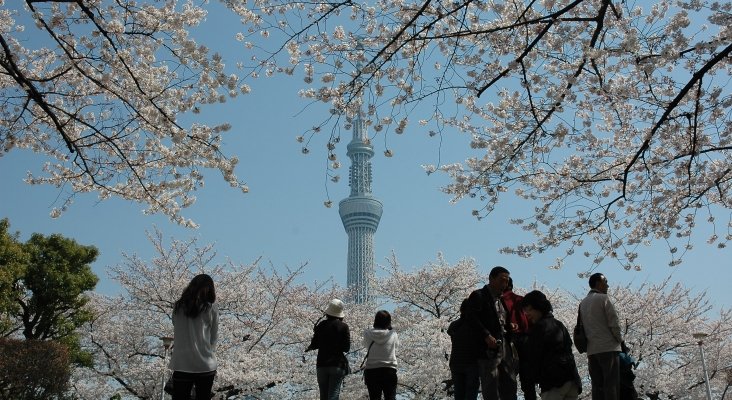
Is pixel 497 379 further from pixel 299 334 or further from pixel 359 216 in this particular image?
pixel 359 216

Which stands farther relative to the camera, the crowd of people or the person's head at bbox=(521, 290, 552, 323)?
the person's head at bbox=(521, 290, 552, 323)

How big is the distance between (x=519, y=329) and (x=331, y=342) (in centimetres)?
149

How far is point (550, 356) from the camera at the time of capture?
384 centimetres

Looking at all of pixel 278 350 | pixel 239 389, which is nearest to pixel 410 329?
pixel 278 350

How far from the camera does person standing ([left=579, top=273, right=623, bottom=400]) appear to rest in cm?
412

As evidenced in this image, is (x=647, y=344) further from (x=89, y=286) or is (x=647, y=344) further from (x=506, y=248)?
(x=89, y=286)

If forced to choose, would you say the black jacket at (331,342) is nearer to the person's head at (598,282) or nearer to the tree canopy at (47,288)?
the person's head at (598,282)

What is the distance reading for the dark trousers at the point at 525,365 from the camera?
403 cm

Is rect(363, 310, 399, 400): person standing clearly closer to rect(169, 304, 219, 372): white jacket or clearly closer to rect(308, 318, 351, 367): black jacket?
rect(308, 318, 351, 367): black jacket

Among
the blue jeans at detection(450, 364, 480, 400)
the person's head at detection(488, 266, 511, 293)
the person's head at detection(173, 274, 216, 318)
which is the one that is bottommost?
the blue jeans at detection(450, 364, 480, 400)

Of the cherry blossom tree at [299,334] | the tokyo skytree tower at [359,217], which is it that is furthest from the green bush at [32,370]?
the tokyo skytree tower at [359,217]

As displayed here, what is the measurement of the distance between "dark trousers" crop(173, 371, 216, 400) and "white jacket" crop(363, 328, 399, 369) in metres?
1.79

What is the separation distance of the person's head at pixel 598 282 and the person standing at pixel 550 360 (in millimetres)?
595

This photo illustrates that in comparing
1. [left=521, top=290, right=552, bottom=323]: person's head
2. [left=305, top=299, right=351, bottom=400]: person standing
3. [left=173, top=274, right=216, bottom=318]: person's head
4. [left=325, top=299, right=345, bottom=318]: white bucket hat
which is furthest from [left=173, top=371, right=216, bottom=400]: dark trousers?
[left=521, top=290, right=552, bottom=323]: person's head
